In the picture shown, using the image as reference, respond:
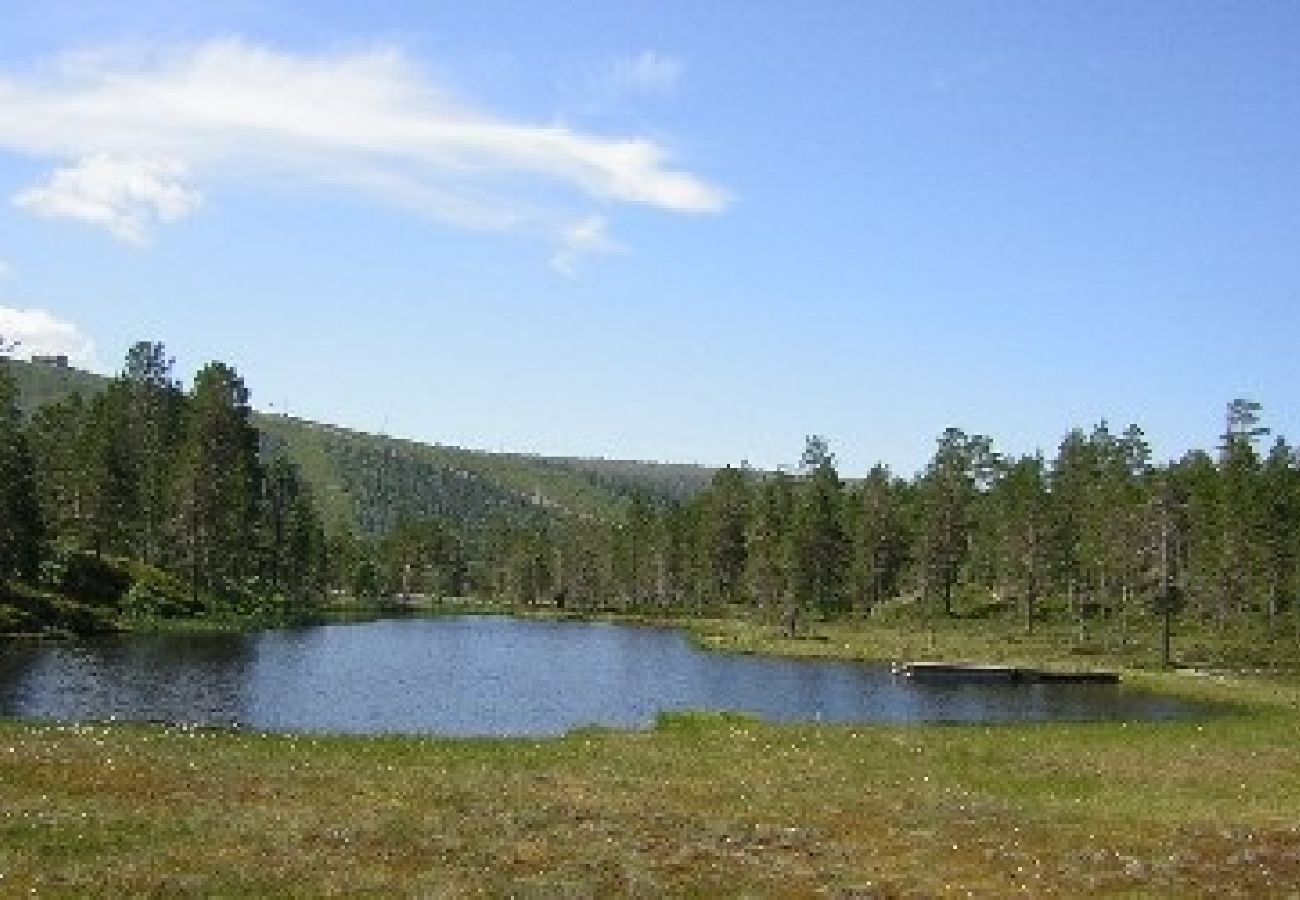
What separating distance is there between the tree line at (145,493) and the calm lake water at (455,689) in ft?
50.5

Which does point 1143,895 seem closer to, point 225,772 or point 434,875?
point 434,875

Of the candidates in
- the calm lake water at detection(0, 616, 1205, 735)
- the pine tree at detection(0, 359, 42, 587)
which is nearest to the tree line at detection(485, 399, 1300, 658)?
the calm lake water at detection(0, 616, 1205, 735)

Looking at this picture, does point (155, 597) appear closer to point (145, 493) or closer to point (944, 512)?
point (145, 493)

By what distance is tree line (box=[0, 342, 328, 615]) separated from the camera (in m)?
130

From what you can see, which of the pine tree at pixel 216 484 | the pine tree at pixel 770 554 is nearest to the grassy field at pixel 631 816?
the pine tree at pixel 216 484

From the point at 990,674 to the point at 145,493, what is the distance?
105 meters

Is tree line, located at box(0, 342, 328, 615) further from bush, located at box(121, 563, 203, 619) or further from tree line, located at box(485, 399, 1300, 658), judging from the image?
tree line, located at box(485, 399, 1300, 658)

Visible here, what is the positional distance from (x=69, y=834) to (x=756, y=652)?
368 ft

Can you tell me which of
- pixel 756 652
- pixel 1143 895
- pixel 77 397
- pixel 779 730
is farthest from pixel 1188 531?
pixel 1143 895

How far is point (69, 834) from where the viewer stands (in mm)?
27875

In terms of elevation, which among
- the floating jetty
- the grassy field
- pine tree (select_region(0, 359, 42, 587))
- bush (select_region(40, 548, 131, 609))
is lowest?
the floating jetty

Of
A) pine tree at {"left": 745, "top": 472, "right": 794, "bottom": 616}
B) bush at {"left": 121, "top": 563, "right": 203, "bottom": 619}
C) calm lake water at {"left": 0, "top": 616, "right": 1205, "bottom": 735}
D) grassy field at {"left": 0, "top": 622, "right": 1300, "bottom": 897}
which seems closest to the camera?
grassy field at {"left": 0, "top": 622, "right": 1300, "bottom": 897}

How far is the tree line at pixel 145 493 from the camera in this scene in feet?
427

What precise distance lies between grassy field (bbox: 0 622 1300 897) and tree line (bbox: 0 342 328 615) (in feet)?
282
